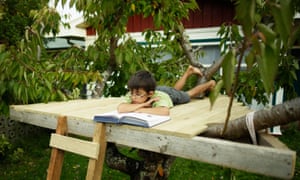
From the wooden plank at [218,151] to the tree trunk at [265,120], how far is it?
4.6 inches

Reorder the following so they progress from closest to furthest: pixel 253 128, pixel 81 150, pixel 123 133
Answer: pixel 253 128
pixel 123 133
pixel 81 150

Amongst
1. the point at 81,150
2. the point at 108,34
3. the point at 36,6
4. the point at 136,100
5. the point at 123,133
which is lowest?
the point at 81,150

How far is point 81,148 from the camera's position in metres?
1.66

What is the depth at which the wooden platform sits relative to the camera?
A: 1.05 m

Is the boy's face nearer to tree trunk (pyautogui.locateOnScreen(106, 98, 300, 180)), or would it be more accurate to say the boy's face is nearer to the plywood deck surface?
the plywood deck surface

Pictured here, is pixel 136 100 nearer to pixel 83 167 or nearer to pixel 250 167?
pixel 250 167

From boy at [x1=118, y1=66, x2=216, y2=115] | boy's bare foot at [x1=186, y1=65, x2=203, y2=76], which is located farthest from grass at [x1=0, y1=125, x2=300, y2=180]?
boy at [x1=118, y1=66, x2=216, y2=115]

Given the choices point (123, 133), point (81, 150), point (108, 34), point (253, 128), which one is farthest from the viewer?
point (108, 34)

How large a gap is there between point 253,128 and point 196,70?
182cm

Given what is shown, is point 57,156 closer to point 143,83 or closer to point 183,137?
point 143,83

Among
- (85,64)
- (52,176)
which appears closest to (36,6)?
(85,64)

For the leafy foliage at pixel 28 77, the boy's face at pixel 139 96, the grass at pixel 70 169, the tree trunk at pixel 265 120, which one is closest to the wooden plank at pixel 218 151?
the tree trunk at pixel 265 120

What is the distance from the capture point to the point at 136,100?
6.75 feet

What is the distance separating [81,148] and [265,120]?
1.10m
